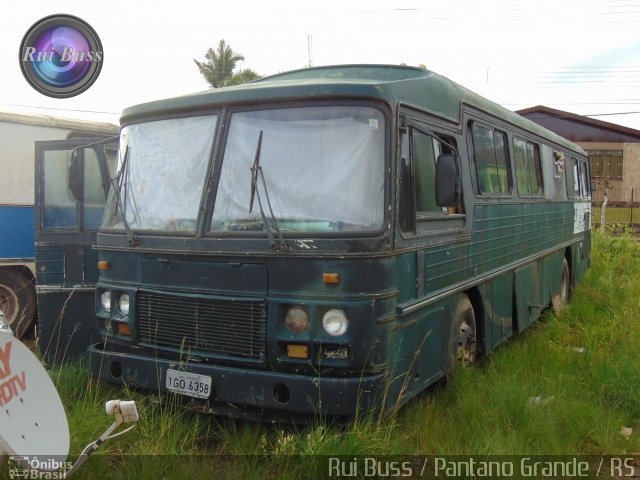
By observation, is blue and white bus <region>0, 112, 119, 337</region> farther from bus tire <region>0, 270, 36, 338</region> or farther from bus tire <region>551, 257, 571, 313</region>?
bus tire <region>551, 257, 571, 313</region>

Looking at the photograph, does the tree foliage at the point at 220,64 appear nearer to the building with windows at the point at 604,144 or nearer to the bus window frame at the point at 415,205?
the building with windows at the point at 604,144

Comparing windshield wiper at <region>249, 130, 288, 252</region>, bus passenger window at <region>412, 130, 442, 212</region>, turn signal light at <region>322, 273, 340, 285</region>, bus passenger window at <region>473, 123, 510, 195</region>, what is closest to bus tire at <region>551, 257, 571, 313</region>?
bus passenger window at <region>473, 123, 510, 195</region>

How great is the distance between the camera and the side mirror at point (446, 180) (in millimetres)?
4508

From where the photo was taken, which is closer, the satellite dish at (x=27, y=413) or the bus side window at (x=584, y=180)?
the satellite dish at (x=27, y=413)

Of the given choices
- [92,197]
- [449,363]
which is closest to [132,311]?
[92,197]

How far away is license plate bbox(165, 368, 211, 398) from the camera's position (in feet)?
14.1

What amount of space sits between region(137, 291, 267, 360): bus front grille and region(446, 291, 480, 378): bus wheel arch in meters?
1.72

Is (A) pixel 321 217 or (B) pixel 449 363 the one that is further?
(B) pixel 449 363

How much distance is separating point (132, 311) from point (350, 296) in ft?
5.30

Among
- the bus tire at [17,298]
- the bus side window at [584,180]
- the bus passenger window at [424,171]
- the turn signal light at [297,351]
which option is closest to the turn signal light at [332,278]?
the turn signal light at [297,351]

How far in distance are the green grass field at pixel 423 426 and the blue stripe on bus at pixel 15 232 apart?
11.3 ft

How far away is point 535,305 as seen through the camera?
801 centimetres

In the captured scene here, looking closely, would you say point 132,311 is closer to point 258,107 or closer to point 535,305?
point 258,107

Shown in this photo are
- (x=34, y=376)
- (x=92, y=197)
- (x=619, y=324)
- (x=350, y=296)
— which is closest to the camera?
(x=34, y=376)
